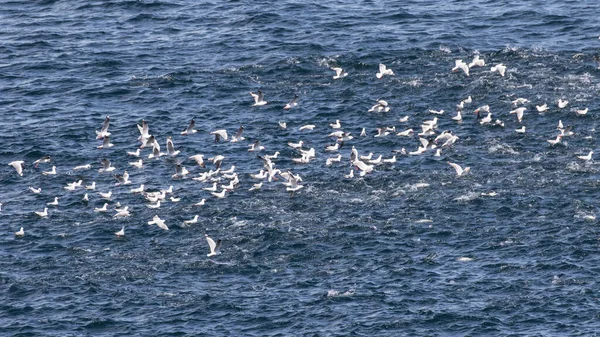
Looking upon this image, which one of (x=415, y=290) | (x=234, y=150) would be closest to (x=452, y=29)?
(x=234, y=150)

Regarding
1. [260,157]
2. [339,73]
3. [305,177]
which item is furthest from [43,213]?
[339,73]

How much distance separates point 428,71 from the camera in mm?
126312

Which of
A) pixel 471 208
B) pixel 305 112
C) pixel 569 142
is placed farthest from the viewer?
pixel 305 112

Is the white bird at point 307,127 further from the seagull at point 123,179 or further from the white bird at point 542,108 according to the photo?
the white bird at point 542,108

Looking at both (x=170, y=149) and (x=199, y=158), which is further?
(x=170, y=149)

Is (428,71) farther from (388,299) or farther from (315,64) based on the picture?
(388,299)

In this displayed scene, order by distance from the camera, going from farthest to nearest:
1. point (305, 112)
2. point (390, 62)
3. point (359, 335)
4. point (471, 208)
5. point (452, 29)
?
point (452, 29), point (390, 62), point (305, 112), point (471, 208), point (359, 335)

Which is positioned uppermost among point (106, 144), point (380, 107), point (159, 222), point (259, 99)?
point (259, 99)

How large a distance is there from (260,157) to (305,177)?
3.82 m

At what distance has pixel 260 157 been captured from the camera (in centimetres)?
10912

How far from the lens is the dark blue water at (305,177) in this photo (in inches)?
3585

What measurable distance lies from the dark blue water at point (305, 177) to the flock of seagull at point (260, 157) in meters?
0.56

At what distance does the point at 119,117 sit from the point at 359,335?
144 ft

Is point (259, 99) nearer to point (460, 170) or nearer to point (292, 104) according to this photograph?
point (292, 104)
